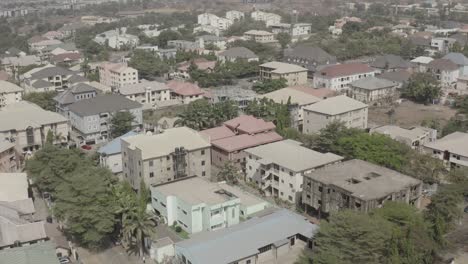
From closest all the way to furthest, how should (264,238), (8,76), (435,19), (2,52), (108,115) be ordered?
1. (264,238)
2. (108,115)
3. (8,76)
4. (2,52)
5. (435,19)

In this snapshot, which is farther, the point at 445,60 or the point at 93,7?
the point at 93,7

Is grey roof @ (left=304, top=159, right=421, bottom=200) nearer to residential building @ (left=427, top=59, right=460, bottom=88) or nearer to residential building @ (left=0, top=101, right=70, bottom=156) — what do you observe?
residential building @ (left=0, top=101, right=70, bottom=156)

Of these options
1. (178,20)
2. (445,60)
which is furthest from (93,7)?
(445,60)

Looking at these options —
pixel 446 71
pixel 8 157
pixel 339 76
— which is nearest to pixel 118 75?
pixel 339 76

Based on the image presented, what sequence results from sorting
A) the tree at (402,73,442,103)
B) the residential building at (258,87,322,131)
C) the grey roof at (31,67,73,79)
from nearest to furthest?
the residential building at (258,87,322,131) < the tree at (402,73,442,103) < the grey roof at (31,67,73,79)

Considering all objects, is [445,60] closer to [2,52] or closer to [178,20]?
[2,52]

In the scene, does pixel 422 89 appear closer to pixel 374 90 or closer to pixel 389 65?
pixel 374 90

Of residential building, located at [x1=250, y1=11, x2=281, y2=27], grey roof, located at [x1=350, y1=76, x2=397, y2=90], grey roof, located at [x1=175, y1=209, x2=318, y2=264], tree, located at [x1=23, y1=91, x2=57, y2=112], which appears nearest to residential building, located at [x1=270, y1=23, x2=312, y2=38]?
residential building, located at [x1=250, y1=11, x2=281, y2=27]
